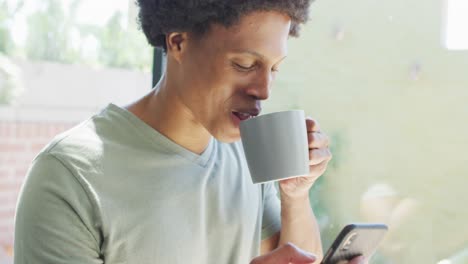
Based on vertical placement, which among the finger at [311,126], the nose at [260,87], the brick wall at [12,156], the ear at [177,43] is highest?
the ear at [177,43]

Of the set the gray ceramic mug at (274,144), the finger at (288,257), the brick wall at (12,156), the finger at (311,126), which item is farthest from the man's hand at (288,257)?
the brick wall at (12,156)

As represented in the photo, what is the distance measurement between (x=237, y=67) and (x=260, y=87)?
0.05m

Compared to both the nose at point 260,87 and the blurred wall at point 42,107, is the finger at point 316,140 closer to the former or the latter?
the nose at point 260,87

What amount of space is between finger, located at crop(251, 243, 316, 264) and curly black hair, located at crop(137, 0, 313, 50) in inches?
14.7

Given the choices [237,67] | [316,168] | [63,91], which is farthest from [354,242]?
[63,91]

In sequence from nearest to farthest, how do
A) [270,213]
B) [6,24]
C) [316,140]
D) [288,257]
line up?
[288,257]
[316,140]
[270,213]
[6,24]

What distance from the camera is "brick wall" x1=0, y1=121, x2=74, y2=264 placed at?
2.11 m

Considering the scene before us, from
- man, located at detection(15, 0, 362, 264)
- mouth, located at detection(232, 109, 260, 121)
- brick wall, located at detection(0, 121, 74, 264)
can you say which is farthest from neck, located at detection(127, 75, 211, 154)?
brick wall, located at detection(0, 121, 74, 264)

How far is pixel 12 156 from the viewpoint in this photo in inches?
84.4

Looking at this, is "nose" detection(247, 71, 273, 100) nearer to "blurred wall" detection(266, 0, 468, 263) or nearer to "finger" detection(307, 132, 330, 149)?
"finger" detection(307, 132, 330, 149)

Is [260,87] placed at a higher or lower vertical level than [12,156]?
higher

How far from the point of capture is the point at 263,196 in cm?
126

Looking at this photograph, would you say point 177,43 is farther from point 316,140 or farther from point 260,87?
point 316,140

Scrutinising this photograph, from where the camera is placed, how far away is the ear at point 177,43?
1.07 m
